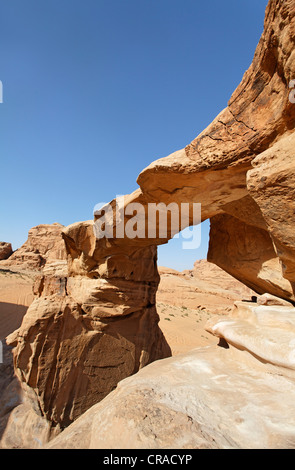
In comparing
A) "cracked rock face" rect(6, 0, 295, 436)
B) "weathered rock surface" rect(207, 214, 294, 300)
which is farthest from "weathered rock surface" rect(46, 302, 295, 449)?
"weathered rock surface" rect(207, 214, 294, 300)

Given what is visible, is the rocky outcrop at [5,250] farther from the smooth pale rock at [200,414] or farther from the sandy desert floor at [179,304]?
the smooth pale rock at [200,414]

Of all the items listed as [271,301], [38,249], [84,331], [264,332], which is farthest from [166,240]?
[38,249]

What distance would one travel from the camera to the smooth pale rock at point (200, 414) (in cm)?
139

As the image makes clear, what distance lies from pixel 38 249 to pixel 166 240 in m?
29.1

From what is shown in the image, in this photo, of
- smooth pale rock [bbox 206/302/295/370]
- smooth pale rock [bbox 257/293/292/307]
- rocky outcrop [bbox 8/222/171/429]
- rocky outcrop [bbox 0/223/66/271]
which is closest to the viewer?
smooth pale rock [bbox 206/302/295/370]

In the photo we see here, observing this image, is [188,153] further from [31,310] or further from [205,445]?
[31,310]

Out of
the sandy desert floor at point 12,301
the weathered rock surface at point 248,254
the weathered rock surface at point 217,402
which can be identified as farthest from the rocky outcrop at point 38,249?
the weathered rock surface at point 217,402

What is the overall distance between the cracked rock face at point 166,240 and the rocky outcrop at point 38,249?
23881mm

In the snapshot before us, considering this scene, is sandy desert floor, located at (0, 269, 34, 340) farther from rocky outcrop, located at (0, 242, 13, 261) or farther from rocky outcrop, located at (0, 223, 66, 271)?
rocky outcrop, located at (0, 242, 13, 261)

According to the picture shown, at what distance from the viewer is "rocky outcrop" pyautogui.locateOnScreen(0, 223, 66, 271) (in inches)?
1121

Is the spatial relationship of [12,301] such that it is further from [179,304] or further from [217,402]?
[217,402]

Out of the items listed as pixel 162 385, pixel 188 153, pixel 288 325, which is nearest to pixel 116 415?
pixel 162 385

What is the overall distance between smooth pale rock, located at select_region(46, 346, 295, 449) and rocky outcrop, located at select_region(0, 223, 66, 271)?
27.8 metres
